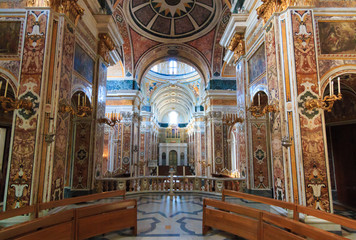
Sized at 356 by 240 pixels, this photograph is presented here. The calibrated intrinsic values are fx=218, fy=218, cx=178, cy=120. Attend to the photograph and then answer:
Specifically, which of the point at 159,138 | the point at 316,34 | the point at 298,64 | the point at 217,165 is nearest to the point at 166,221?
the point at 298,64

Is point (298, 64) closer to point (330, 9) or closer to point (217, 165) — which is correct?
point (330, 9)

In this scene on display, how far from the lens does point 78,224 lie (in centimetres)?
354

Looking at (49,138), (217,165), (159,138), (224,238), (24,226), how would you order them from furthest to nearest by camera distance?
(159,138) → (217,165) → (49,138) → (224,238) → (24,226)

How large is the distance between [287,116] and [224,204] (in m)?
2.25

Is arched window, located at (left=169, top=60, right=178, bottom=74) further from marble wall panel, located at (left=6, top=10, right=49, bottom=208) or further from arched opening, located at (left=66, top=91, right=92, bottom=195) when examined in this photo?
marble wall panel, located at (left=6, top=10, right=49, bottom=208)

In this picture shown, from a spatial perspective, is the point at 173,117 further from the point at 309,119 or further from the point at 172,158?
the point at 309,119

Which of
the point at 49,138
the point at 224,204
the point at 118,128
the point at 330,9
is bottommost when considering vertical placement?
the point at 224,204

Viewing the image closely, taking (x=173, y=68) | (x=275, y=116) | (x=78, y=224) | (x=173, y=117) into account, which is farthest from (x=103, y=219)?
(x=173, y=117)

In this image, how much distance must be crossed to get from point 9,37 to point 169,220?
5581 mm

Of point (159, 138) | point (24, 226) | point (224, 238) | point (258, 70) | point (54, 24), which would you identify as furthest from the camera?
point (159, 138)

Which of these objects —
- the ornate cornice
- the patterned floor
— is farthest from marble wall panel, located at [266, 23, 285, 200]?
the ornate cornice

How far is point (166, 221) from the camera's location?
16.3ft

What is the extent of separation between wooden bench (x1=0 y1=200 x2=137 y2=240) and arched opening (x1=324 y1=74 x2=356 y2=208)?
671 cm

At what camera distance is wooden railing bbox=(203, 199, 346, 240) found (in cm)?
285
